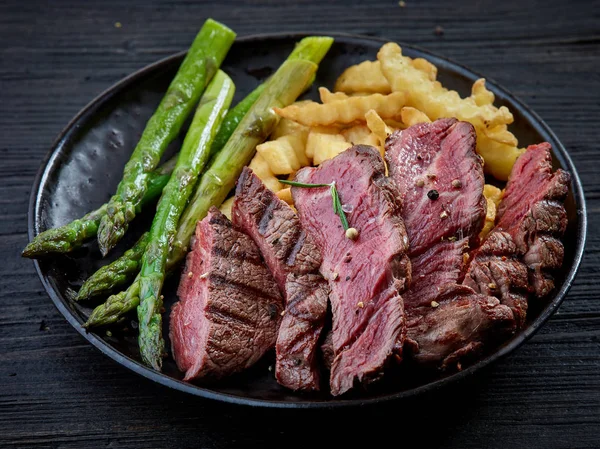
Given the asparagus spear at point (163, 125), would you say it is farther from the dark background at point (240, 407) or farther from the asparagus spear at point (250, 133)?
the dark background at point (240, 407)

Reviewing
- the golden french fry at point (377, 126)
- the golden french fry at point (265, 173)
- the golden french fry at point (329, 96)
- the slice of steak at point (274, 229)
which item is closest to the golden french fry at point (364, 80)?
the golden french fry at point (329, 96)

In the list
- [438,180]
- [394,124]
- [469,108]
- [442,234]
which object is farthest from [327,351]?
[469,108]

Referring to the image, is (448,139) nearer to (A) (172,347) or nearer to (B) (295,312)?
(B) (295,312)

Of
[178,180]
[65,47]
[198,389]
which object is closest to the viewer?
[198,389]

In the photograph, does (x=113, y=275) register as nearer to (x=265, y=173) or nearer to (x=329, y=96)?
(x=265, y=173)

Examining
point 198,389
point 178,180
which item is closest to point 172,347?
point 198,389
